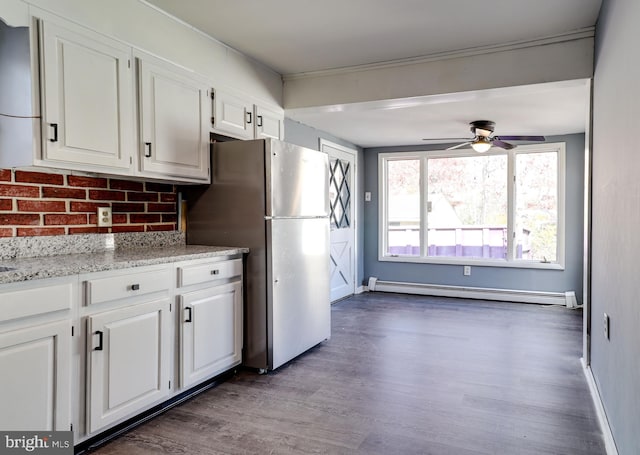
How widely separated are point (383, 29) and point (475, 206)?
12.2ft

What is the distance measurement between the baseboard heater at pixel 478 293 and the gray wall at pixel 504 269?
0.19ft

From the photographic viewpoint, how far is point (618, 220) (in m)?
1.95

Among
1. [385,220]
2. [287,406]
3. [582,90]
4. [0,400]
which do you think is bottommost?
[287,406]

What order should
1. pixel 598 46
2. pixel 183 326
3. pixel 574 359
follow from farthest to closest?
pixel 574 359
pixel 598 46
pixel 183 326

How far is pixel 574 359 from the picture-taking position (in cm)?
334

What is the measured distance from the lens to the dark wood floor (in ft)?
6.88

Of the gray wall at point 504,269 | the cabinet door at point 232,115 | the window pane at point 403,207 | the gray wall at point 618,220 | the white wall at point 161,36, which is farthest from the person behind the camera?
the window pane at point 403,207

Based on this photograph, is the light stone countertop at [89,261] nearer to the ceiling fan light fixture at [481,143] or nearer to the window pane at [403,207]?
the ceiling fan light fixture at [481,143]

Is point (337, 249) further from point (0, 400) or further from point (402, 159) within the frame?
point (0, 400)

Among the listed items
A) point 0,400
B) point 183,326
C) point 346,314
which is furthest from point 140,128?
point 346,314

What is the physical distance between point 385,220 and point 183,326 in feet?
14.4

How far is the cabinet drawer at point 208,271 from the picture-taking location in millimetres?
2504

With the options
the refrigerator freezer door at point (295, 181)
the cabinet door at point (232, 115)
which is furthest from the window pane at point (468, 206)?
the cabinet door at point (232, 115)

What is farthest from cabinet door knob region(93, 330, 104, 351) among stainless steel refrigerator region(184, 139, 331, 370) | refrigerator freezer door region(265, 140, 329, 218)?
refrigerator freezer door region(265, 140, 329, 218)
